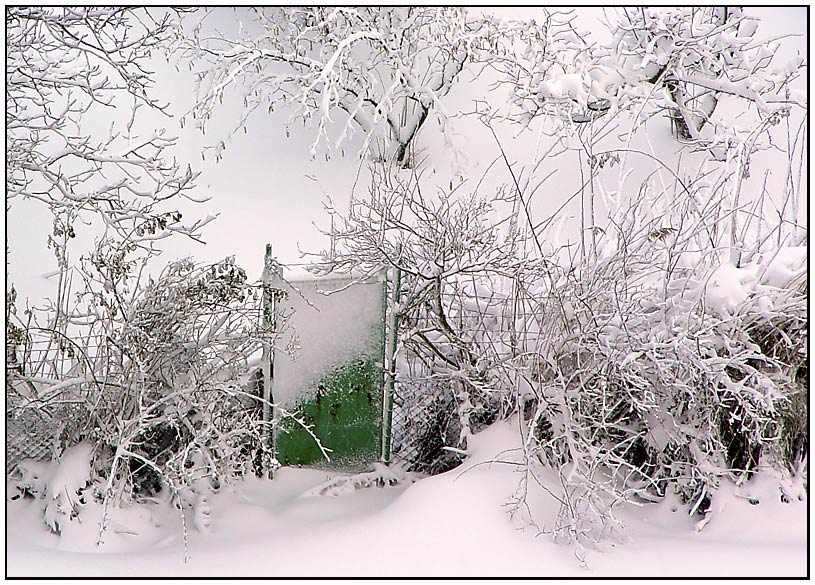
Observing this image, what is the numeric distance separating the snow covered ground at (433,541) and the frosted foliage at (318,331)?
27.7 inches

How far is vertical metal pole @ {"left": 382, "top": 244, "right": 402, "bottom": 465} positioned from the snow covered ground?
0.42 m

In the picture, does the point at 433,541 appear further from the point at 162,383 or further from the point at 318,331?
the point at 162,383

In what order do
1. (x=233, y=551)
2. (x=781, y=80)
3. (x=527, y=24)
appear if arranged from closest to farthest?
1. (x=233, y=551)
2. (x=781, y=80)
3. (x=527, y=24)

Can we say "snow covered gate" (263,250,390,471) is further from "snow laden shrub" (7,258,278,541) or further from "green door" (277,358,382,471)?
"snow laden shrub" (7,258,278,541)

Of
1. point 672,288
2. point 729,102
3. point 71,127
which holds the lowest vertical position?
point 672,288

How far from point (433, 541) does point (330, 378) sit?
1.22 meters

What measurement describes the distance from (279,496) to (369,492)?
17.6 inches

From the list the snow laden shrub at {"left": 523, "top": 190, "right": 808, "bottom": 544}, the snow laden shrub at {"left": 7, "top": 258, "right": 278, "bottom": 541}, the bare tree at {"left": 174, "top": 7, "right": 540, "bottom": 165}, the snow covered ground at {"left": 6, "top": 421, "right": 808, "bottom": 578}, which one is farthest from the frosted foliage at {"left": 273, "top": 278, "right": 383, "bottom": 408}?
the bare tree at {"left": 174, "top": 7, "right": 540, "bottom": 165}

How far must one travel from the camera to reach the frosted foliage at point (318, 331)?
4.00m

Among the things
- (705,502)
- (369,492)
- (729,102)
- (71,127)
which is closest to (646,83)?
(729,102)

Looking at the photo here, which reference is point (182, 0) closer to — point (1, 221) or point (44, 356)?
point (1, 221)

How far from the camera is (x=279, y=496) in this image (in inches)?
152

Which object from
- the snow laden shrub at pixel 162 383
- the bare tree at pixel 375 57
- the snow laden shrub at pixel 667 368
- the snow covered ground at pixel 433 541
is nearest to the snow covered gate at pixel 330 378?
the snow laden shrub at pixel 162 383

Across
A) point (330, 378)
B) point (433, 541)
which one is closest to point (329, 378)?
point (330, 378)
